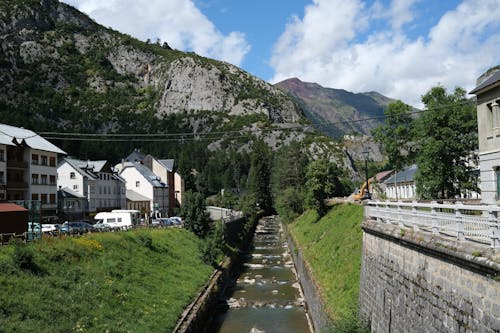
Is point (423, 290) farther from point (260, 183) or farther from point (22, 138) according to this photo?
point (260, 183)

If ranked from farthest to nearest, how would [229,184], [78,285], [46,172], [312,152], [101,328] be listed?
[312,152]
[229,184]
[46,172]
[78,285]
[101,328]

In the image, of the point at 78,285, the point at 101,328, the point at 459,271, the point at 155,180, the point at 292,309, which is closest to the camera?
the point at 459,271

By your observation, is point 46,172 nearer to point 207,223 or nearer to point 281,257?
point 207,223

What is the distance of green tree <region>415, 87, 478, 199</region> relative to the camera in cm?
3656

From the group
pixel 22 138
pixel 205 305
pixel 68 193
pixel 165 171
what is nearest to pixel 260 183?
pixel 165 171

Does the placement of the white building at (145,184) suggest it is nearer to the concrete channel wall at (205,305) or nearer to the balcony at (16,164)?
the balcony at (16,164)

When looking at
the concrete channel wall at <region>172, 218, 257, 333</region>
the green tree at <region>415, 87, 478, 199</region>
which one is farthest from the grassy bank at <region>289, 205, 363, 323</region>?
the concrete channel wall at <region>172, 218, 257, 333</region>

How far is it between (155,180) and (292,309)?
6314 centimetres

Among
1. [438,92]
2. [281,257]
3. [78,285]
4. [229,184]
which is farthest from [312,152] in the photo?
[78,285]

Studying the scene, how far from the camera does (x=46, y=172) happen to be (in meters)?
60.2

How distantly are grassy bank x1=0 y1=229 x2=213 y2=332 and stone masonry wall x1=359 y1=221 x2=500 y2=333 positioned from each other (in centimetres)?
1137

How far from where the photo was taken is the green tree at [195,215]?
179 feet

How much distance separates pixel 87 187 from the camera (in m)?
72.4

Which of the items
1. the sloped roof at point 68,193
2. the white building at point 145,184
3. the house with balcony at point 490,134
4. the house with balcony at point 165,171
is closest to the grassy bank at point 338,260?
the house with balcony at point 490,134
